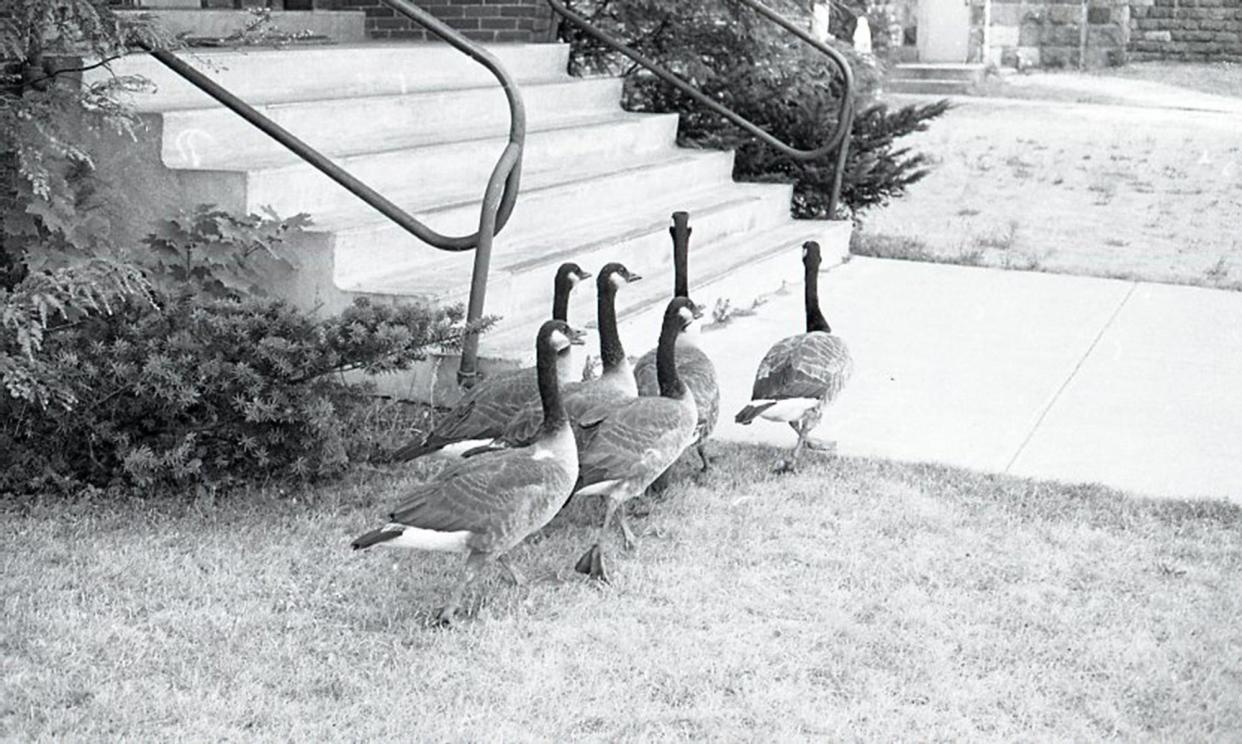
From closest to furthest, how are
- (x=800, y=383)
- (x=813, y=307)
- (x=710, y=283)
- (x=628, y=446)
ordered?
(x=628, y=446)
(x=800, y=383)
(x=813, y=307)
(x=710, y=283)

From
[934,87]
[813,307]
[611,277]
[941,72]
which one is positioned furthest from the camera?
[941,72]

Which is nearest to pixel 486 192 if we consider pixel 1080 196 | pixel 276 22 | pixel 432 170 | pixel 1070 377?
pixel 432 170

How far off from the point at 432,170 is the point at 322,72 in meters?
1.00

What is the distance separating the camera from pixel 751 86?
11.4 m

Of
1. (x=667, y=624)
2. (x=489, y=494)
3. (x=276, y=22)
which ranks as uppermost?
(x=276, y=22)

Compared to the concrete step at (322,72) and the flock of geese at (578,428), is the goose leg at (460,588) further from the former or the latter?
the concrete step at (322,72)

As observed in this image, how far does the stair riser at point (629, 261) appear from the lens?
7422 mm

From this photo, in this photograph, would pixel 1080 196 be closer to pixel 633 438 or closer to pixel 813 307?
pixel 813 307

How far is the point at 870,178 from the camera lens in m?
11.7

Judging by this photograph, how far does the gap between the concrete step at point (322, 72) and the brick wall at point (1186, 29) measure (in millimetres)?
20133

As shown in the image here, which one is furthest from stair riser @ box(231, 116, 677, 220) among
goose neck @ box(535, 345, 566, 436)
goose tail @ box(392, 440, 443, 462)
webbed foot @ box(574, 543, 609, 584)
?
webbed foot @ box(574, 543, 609, 584)

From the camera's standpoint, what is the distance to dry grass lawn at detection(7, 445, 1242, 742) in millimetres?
4277

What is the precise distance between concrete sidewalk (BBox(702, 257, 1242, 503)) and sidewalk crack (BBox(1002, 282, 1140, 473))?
0.4 inches

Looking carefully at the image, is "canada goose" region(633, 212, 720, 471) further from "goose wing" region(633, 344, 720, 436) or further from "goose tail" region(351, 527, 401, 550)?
"goose tail" region(351, 527, 401, 550)
